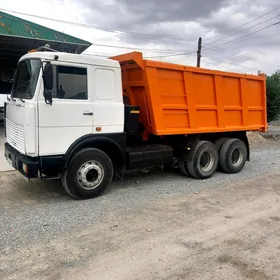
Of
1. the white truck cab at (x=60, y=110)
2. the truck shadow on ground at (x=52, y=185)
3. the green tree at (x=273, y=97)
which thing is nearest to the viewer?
the white truck cab at (x=60, y=110)

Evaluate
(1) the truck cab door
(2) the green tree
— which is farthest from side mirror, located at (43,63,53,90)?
(2) the green tree

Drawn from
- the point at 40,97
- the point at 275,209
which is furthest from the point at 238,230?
the point at 40,97

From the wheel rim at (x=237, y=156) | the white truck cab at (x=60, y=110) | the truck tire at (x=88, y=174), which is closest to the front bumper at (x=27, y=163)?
the white truck cab at (x=60, y=110)

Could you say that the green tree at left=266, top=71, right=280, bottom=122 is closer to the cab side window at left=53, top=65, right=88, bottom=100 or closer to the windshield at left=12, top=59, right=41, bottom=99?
the cab side window at left=53, top=65, right=88, bottom=100

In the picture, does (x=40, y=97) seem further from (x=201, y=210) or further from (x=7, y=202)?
(x=201, y=210)

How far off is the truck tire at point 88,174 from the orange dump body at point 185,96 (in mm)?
1393

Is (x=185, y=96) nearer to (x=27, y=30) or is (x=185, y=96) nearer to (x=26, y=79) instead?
(x=26, y=79)

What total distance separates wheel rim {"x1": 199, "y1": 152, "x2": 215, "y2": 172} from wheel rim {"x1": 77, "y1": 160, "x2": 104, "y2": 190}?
10.0ft

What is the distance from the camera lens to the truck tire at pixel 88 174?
19.3 feet

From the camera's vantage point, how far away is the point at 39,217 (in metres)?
5.22

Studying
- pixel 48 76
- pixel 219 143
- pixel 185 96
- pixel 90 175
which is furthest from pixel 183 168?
pixel 48 76

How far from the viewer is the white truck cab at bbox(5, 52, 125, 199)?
5.50m

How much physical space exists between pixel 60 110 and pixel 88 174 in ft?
4.25

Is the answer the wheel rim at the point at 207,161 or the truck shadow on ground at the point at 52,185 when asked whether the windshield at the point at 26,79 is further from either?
the wheel rim at the point at 207,161
